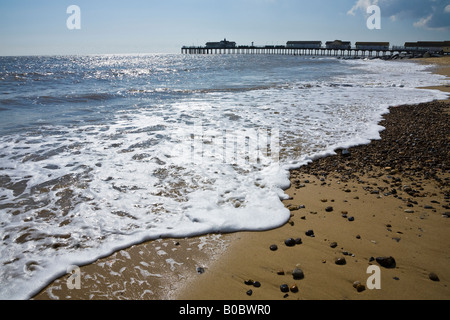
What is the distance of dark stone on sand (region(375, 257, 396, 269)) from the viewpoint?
2.80 metres

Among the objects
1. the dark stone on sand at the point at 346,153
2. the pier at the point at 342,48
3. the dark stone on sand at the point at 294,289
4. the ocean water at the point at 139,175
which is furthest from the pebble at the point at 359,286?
the pier at the point at 342,48

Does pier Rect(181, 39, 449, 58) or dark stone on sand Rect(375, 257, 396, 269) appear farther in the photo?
pier Rect(181, 39, 449, 58)

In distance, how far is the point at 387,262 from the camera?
281cm

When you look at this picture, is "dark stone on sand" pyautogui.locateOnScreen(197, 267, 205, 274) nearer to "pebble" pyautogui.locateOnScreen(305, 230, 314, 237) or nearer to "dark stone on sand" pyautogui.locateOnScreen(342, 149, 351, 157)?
"pebble" pyautogui.locateOnScreen(305, 230, 314, 237)

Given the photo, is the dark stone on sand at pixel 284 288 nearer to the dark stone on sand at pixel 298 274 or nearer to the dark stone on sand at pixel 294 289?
the dark stone on sand at pixel 294 289

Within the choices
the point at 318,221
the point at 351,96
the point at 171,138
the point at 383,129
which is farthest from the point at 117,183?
the point at 351,96

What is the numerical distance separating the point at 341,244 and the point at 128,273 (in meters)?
2.35

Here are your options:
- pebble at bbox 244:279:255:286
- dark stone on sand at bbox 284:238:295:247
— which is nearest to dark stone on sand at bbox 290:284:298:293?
pebble at bbox 244:279:255:286

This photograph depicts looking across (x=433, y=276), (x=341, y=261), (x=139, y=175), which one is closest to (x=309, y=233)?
(x=341, y=261)

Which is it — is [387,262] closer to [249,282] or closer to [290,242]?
[290,242]

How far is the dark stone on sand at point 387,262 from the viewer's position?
2.80 m

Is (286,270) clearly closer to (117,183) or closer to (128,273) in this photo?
(128,273)

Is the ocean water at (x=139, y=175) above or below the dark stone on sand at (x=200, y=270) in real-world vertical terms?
above

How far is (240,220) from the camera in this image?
3.72 metres
